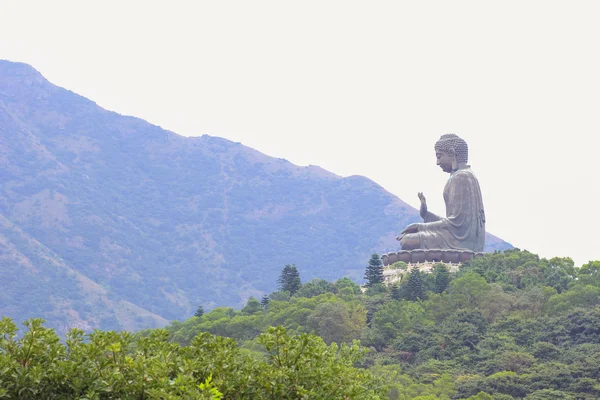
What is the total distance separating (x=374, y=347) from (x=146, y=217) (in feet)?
243

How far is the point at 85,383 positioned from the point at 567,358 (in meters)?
20.0

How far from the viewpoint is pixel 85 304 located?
250 feet

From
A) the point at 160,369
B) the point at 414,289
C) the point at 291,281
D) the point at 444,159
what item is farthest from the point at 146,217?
the point at 160,369

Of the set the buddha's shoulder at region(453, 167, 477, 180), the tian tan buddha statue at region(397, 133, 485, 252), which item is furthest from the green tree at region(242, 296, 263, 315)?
the buddha's shoulder at region(453, 167, 477, 180)

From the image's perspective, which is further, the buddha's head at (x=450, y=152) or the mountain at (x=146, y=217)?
the mountain at (x=146, y=217)

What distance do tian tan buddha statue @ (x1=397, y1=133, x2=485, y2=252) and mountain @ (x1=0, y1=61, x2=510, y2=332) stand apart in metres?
36.5

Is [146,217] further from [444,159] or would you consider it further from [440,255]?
[440,255]

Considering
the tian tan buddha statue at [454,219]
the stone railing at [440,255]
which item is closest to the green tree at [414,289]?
the stone railing at [440,255]

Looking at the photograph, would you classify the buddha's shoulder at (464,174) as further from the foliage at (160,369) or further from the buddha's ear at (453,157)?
the foliage at (160,369)

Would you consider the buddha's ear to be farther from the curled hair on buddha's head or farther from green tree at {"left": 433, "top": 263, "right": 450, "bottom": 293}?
green tree at {"left": 433, "top": 263, "right": 450, "bottom": 293}

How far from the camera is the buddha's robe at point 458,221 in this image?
41312mm

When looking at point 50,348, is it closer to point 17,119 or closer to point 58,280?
point 58,280

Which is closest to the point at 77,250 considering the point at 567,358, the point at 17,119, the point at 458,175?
the point at 17,119

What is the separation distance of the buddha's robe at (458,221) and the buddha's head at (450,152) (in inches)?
25.6
